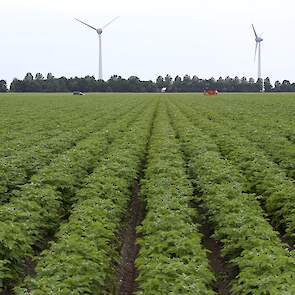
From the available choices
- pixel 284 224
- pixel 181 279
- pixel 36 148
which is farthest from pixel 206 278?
pixel 36 148

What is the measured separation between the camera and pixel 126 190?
1274 cm

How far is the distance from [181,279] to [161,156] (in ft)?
33.3

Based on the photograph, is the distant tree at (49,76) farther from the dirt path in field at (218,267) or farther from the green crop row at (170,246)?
the dirt path in field at (218,267)

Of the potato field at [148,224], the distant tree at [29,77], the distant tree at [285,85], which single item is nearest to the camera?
the potato field at [148,224]

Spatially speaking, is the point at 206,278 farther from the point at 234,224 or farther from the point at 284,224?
the point at 284,224

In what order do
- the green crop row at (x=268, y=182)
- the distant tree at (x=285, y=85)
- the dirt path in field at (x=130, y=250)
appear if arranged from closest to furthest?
the dirt path in field at (x=130, y=250) < the green crop row at (x=268, y=182) < the distant tree at (x=285, y=85)

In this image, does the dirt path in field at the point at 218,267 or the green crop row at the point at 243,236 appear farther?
the dirt path in field at the point at 218,267

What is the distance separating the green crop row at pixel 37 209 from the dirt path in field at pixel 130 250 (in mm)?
1484

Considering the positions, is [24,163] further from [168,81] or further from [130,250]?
[168,81]

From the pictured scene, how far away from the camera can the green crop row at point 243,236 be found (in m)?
6.89

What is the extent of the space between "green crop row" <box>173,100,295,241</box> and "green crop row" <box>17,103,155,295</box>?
10.9ft

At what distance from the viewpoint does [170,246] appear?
27.2 feet

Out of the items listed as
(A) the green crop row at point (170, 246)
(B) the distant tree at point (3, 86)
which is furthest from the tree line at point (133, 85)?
(A) the green crop row at point (170, 246)

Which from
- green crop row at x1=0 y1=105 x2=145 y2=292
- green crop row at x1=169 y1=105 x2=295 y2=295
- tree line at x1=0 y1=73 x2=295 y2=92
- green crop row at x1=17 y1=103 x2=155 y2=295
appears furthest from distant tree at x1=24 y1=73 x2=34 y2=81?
green crop row at x1=17 y1=103 x2=155 y2=295
